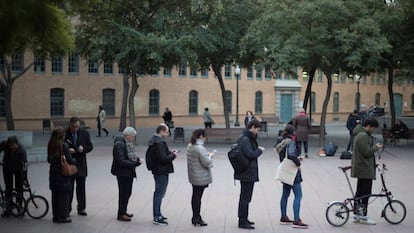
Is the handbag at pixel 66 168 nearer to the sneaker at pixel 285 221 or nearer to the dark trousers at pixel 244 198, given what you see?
the dark trousers at pixel 244 198

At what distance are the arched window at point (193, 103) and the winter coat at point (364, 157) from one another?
3859cm

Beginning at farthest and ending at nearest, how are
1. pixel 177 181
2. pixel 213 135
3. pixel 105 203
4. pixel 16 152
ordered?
pixel 213 135
pixel 177 181
pixel 105 203
pixel 16 152

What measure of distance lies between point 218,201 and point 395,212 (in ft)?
12.1

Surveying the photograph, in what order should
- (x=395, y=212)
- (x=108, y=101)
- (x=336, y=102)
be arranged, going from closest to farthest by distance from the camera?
(x=395, y=212)
(x=108, y=101)
(x=336, y=102)

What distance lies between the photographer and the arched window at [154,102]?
45.3m

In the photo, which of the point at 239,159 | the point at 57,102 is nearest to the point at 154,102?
the point at 57,102

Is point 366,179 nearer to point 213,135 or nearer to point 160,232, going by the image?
point 160,232

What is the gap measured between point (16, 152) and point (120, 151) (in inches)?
80.1

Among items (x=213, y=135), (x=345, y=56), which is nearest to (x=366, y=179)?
(x=345, y=56)

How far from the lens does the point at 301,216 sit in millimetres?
10430

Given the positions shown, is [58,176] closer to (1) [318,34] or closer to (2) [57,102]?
(1) [318,34]

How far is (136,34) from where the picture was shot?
23656mm

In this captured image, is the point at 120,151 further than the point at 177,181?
No

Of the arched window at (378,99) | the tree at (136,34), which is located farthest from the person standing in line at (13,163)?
the arched window at (378,99)
